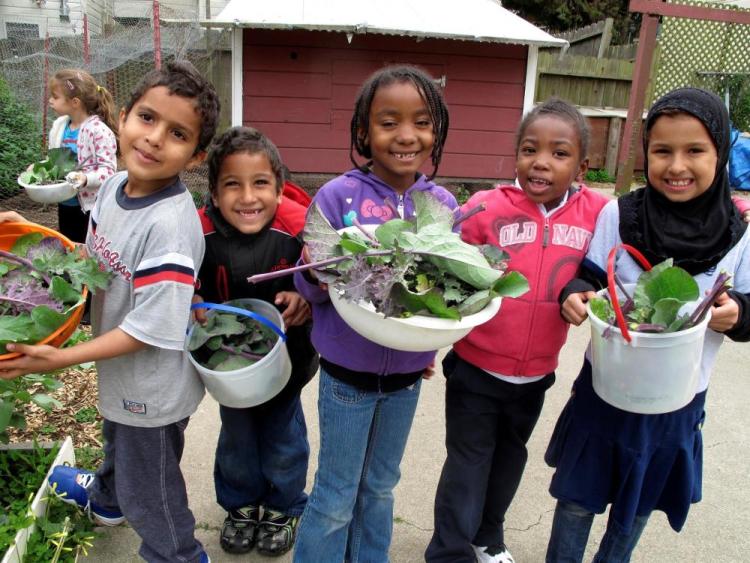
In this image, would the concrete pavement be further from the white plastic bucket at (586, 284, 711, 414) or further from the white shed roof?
the white shed roof

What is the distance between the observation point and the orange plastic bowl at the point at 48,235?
1588 millimetres

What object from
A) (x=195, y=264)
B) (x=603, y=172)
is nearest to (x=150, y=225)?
(x=195, y=264)

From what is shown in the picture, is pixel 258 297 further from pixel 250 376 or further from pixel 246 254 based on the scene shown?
pixel 250 376

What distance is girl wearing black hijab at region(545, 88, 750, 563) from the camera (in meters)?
1.75

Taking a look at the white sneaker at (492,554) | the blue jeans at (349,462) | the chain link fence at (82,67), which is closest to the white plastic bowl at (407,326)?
the blue jeans at (349,462)

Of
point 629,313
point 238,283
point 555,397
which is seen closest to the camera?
point 629,313

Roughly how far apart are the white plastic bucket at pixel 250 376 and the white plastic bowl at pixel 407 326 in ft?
1.35

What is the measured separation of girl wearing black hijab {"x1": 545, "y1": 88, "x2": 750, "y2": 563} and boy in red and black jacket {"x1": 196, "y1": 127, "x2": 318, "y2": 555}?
3.00 ft

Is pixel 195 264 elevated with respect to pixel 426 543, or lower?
elevated

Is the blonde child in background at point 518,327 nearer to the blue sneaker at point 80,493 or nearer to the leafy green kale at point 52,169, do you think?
the blue sneaker at point 80,493

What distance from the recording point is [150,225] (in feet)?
5.64

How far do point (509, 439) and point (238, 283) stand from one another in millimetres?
1067

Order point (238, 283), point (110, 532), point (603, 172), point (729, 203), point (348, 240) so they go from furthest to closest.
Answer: point (603, 172), point (110, 532), point (238, 283), point (729, 203), point (348, 240)

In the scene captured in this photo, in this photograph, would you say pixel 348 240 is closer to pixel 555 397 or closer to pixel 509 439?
pixel 509 439
